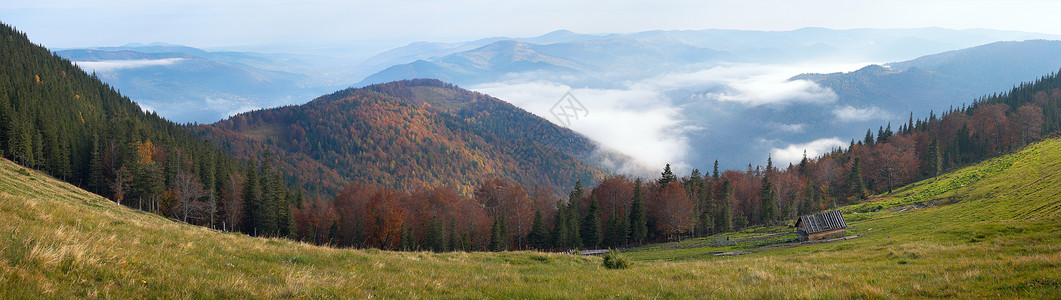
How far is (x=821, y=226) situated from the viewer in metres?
53.0

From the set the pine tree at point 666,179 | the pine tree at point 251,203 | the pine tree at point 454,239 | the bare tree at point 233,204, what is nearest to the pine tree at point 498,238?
the pine tree at point 454,239

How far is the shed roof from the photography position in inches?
2083

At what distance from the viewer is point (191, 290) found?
7527 millimetres

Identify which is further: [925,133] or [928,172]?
[925,133]

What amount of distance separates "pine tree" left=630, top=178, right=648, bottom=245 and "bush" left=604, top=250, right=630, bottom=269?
6003cm

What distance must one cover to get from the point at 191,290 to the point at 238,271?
2.68 metres

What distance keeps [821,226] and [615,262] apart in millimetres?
44520

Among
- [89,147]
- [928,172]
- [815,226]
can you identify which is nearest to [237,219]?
[89,147]

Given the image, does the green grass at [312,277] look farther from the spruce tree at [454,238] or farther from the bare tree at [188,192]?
the bare tree at [188,192]

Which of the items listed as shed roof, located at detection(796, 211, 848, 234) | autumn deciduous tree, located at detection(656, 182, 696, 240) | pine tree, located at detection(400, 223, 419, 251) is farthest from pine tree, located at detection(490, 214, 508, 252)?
shed roof, located at detection(796, 211, 848, 234)

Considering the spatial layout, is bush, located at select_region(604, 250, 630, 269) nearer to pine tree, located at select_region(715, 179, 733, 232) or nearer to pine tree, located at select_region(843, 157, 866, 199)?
pine tree, located at select_region(715, 179, 733, 232)

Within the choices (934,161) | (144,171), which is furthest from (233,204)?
(934,161)

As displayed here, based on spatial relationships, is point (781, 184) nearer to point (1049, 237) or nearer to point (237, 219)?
point (1049, 237)

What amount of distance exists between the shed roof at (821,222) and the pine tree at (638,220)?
27097mm
